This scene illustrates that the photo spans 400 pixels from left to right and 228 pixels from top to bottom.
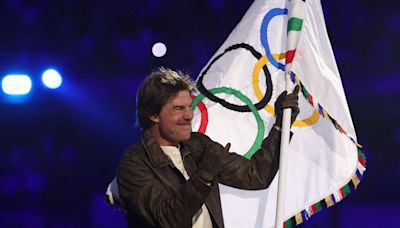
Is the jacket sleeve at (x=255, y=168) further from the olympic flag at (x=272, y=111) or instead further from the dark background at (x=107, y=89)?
the dark background at (x=107, y=89)

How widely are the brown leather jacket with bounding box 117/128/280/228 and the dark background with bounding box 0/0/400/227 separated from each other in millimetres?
1896

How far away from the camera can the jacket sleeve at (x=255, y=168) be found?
1948mm

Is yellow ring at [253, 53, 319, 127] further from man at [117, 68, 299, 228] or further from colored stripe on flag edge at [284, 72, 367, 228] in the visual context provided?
man at [117, 68, 299, 228]

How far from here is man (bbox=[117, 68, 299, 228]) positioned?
1.66m

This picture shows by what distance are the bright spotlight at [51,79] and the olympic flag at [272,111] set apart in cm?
201

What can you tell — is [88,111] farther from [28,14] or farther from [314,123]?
[314,123]

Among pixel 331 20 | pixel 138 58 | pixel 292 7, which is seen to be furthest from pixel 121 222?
pixel 292 7

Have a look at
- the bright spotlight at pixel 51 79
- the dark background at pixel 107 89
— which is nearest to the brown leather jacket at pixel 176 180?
the dark background at pixel 107 89

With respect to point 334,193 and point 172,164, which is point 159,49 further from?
point 172,164

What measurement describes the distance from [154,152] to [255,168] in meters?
0.33

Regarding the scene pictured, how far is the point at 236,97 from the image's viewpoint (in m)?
2.25

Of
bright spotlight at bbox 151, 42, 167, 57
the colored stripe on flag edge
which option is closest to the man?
the colored stripe on flag edge

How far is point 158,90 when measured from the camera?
5.93ft

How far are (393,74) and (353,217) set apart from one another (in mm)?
852
